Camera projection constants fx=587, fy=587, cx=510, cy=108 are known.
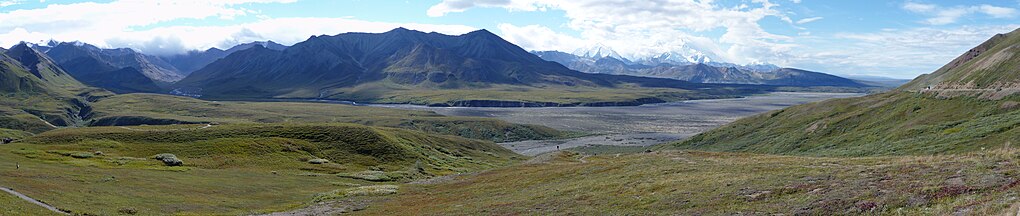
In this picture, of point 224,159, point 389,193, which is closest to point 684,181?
point 389,193

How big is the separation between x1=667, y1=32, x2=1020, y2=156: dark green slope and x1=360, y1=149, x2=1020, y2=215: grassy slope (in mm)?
25710

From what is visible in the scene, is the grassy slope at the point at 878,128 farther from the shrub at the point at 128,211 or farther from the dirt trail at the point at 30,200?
the dirt trail at the point at 30,200

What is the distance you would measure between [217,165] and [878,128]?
115717mm

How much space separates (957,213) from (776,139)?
115017mm

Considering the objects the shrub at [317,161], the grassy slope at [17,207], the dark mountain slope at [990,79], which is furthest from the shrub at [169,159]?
the dark mountain slope at [990,79]

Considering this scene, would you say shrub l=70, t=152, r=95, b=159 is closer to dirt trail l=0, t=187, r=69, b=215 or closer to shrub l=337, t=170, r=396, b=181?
shrub l=337, t=170, r=396, b=181

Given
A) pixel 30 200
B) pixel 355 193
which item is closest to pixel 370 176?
pixel 355 193

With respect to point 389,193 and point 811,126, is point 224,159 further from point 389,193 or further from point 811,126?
point 811,126

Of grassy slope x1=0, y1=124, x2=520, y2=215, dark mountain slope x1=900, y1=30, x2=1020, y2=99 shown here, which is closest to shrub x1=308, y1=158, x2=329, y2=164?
grassy slope x1=0, y1=124, x2=520, y2=215

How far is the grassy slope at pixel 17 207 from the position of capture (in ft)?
133

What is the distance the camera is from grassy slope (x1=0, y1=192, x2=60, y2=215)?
40.7 meters

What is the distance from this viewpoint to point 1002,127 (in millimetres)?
66875

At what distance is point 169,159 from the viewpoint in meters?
A: 98.2

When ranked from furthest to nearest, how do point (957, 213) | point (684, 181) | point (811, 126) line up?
point (811, 126), point (684, 181), point (957, 213)
